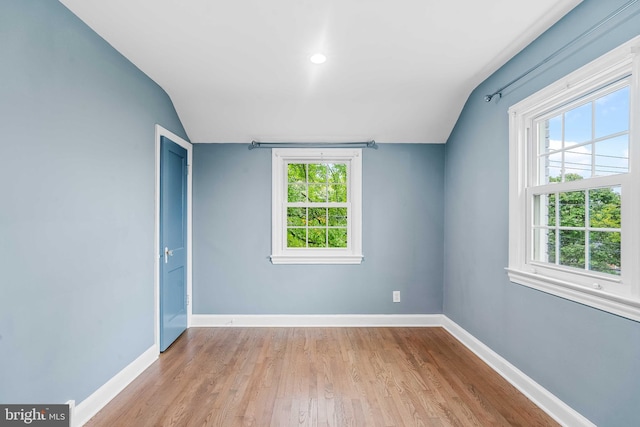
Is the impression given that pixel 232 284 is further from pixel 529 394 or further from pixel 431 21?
pixel 431 21

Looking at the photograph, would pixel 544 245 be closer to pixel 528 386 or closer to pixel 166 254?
pixel 528 386

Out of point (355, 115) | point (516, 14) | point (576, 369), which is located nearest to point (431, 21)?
point (516, 14)

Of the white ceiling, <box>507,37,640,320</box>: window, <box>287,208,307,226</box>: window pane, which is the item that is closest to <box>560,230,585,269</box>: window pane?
A: <box>507,37,640,320</box>: window

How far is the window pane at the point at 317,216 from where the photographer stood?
12.7 feet

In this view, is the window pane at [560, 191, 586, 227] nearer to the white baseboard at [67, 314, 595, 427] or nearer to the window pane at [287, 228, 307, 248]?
the white baseboard at [67, 314, 595, 427]

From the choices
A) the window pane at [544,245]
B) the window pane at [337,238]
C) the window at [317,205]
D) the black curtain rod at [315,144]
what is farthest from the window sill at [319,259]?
the window pane at [544,245]

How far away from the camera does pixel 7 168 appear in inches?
58.6

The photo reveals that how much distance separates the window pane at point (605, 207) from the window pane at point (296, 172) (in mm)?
2726

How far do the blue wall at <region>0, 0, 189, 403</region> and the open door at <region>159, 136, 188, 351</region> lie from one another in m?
0.31

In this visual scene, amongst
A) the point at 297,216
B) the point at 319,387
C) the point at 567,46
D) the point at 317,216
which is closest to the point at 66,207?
the point at 319,387

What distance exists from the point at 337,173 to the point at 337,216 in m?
0.53

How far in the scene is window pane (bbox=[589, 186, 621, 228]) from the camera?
66.6 inches

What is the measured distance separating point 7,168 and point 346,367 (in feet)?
8.43

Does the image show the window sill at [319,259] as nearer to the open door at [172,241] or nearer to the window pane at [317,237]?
the window pane at [317,237]
